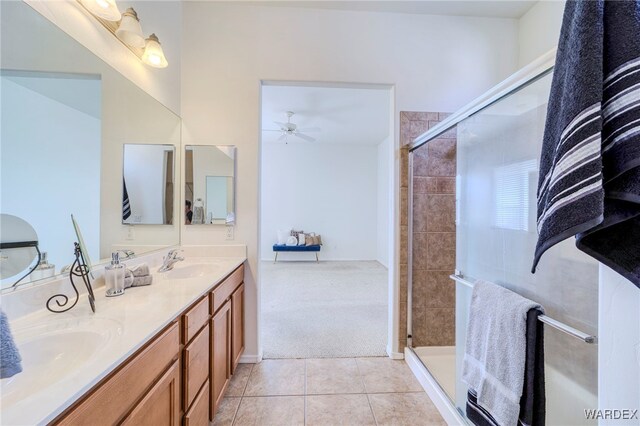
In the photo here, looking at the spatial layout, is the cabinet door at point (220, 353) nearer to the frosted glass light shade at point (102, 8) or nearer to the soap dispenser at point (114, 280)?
the soap dispenser at point (114, 280)

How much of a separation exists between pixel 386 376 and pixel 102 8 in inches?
116

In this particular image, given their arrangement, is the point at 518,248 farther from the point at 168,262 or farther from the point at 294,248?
the point at 294,248

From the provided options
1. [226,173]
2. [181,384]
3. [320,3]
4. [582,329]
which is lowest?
[181,384]

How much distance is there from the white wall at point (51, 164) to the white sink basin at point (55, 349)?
1.21 feet

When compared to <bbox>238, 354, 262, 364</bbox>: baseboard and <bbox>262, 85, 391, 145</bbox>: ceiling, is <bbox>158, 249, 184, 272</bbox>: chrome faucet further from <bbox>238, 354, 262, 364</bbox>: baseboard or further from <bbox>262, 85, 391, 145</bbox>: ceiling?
<bbox>262, 85, 391, 145</bbox>: ceiling

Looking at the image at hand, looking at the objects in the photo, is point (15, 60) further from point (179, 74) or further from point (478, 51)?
point (478, 51)

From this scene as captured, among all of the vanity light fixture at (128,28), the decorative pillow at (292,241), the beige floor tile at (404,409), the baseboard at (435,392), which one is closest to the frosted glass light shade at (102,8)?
the vanity light fixture at (128,28)

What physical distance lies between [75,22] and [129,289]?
1.35 metres

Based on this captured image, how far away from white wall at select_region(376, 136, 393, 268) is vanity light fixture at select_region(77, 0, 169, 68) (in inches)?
188

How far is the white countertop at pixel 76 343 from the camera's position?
0.54 meters

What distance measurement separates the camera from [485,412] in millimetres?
1149

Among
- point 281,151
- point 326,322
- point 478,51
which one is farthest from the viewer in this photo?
point 281,151

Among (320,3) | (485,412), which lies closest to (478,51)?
(320,3)

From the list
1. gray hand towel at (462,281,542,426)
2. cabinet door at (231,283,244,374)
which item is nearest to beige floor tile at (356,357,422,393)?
gray hand towel at (462,281,542,426)
